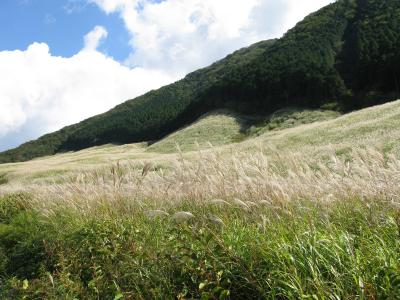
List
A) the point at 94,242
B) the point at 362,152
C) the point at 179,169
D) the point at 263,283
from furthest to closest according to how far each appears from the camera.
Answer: the point at 179,169 < the point at 362,152 < the point at 94,242 < the point at 263,283

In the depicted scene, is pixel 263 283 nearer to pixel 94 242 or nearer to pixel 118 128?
pixel 94 242

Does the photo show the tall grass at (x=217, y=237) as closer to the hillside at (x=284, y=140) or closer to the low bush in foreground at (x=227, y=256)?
the low bush in foreground at (x=227, y=256)

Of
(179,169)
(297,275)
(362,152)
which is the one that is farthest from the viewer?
(179,169)

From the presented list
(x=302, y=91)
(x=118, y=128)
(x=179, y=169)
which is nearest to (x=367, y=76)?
(x=302, y=91)

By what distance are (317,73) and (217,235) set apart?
73.8m

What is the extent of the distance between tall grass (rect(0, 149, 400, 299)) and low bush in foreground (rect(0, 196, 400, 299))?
0.02 metres

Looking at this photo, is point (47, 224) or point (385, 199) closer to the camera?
point (385, 199)

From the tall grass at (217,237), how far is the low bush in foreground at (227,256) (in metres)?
0.02

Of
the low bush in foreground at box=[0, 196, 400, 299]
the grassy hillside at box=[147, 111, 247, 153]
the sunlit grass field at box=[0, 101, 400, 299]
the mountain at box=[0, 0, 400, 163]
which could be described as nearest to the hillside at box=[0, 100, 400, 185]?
the grassy hillside at box=[147, 111, 247, 153]

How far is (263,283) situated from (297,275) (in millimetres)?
446

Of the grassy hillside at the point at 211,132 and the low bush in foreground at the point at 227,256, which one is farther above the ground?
the low bush in foreground at the point at 227,256

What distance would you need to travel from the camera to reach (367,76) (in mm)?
71062

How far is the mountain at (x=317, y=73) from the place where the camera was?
70.1 metres

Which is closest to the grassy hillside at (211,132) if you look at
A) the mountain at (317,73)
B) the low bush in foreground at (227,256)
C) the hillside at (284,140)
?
the hillside at (284,140)
